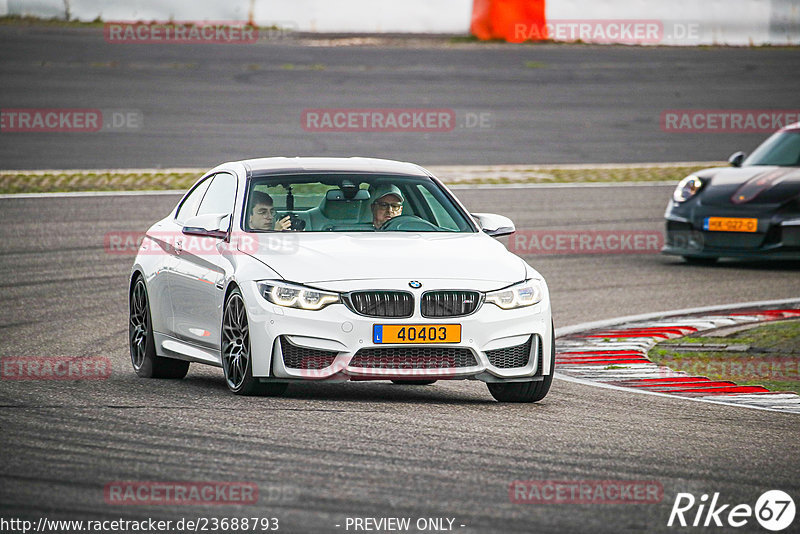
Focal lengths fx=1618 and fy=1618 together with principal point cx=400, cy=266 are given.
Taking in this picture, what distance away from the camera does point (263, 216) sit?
9625mm

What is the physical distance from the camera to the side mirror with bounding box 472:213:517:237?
9797 mm

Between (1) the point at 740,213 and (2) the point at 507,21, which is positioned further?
(2) the point at 507,21

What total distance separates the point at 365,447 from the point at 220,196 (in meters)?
3.30

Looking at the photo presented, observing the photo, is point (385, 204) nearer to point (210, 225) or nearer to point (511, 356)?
point (210, 225)

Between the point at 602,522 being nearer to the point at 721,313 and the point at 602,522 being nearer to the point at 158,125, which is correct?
the point at 721,313

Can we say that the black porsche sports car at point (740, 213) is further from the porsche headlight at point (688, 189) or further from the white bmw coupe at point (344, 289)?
the white bmw coupe at point (344, 289)

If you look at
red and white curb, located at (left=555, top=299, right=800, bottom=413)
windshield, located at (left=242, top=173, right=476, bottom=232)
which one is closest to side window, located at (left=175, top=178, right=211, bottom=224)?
windshield, located at (left=242, top=173, right=476, bottom=232)

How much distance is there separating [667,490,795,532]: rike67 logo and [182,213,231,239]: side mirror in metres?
3.83

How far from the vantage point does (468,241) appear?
30.9 ft

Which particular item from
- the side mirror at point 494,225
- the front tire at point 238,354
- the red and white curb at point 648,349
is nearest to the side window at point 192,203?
the front tire at point 238,354

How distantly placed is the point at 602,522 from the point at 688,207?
11.2 m

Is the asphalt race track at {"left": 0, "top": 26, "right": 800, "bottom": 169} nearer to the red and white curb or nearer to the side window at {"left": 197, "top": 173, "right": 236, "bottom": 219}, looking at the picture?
the red and white curb

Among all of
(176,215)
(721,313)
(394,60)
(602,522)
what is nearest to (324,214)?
(176,215)

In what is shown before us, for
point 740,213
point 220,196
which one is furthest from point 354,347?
point 740,213
